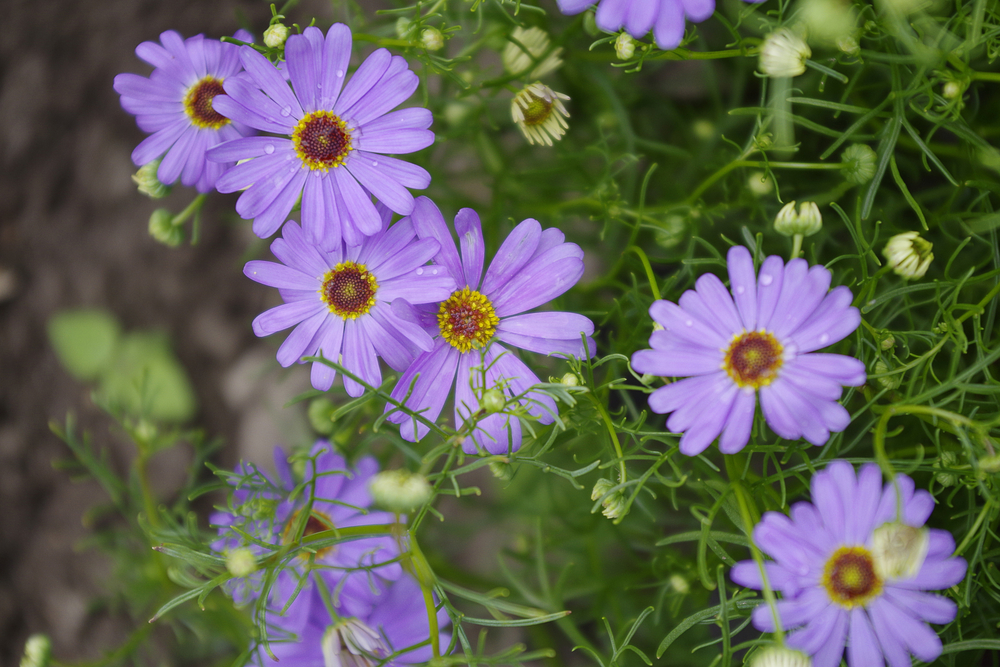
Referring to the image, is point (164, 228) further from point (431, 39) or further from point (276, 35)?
point (431, 39)

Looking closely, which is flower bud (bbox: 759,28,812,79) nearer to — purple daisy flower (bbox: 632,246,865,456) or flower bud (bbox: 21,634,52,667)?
purple daisy flower (bbox: 632,246,865,456)

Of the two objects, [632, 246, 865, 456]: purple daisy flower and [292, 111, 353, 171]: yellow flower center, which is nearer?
[632, 246, 865, 456]: purple daisy flower

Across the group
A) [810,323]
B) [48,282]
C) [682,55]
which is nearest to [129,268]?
[48,282]

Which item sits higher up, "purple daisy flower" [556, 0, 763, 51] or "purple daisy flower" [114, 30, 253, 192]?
"purple daisy flower" [114, 30, 253, 192]

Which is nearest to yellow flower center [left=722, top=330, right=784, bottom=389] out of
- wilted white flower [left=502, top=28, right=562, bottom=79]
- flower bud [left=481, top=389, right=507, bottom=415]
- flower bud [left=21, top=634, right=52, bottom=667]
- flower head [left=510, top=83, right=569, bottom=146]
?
flower bud [left=481, top=389, right=507, bottom=415]

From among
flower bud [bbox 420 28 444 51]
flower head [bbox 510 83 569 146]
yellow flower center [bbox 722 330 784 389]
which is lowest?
yellow flower center [bbox 722 330 784 389]

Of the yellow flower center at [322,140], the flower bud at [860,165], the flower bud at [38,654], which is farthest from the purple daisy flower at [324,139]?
the flower bud at [38,654]

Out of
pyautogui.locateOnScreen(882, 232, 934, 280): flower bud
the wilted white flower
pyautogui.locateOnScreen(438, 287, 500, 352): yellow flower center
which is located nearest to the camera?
pyautogui.locateOnScreen(882, 232, 934, 280): flower bud

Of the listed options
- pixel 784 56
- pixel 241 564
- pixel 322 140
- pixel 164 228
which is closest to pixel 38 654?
pixel 241 564
